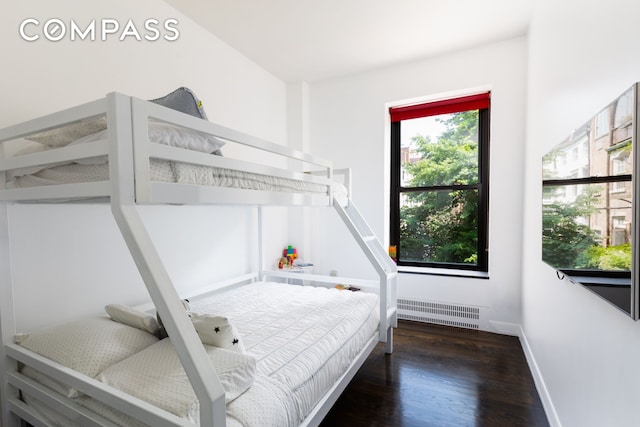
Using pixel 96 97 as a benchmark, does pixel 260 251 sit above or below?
below

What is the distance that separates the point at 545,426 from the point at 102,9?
11.3 ft

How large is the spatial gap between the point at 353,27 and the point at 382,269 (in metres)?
1.95

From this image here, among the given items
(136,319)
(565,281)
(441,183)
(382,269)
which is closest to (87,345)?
(136,319)

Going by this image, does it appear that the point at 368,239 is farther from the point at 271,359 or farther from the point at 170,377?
the point at 170,377

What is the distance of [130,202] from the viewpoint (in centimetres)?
89

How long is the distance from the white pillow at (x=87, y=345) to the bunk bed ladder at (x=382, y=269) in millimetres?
1392

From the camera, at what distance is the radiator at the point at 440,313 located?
2.91 meters

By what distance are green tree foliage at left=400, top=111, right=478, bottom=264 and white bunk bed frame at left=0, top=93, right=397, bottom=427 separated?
223cm

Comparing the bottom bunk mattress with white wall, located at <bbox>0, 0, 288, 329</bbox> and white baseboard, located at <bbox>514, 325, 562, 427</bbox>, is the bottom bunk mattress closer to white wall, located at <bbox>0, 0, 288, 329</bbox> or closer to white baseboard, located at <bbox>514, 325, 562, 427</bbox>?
white wall, located at <bbox>0, 0, 288, 329</bbox>

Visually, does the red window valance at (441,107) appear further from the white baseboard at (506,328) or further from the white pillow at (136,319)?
the white pillow at (136,319)

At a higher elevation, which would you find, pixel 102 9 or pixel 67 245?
pixel 102 9

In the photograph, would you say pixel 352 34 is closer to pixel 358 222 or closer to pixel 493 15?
pixel 493 15

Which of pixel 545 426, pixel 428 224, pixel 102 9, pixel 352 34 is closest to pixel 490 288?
pixel 428 224

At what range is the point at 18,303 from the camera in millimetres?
1492
